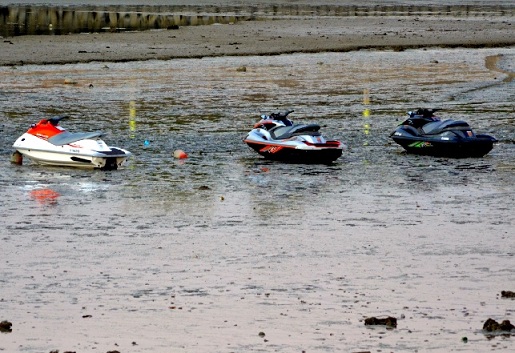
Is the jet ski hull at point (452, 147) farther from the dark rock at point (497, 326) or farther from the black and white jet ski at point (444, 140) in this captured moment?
the dark rock at point (497, 326)

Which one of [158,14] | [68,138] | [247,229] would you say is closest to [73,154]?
[68,138]

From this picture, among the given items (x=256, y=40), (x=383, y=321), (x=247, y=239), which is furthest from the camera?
Result: (x=256, y=40)

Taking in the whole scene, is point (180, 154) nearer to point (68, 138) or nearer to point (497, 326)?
point (68, 138)

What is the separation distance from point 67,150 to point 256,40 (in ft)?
123

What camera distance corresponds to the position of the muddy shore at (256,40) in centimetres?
5556

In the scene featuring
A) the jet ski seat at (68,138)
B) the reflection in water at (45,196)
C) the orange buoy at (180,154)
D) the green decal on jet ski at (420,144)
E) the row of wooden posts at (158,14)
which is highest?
the jet ski seat at (68,138)

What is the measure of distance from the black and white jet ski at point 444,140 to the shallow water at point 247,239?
262 mm

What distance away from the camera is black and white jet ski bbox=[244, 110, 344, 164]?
2761 centimetres

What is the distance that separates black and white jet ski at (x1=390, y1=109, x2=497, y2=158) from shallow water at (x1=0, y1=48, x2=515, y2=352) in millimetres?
262

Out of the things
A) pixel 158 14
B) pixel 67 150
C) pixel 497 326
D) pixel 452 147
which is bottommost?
pixel 158 14

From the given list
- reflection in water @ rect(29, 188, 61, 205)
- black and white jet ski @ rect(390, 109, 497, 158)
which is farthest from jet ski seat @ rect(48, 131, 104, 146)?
black and white jet ski @ rect(390, 109, 497, 158)

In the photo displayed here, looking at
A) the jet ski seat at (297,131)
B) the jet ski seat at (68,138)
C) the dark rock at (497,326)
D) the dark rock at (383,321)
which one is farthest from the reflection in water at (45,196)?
the dark rock at (497,326)

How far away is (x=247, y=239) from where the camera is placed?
20078mm

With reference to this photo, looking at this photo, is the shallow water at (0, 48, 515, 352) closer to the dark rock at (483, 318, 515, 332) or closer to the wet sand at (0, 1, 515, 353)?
the wet sand at (0, 1, 515, 353)
